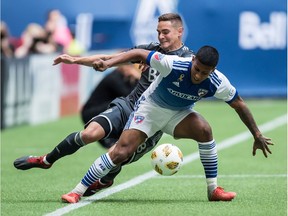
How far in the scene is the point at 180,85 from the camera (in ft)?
31.4

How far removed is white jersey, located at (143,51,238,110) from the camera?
373 inches

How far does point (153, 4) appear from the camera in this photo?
23969 mm

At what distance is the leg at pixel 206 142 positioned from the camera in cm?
986

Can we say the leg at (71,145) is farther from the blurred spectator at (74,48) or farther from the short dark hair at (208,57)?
the blurred spectator at (74,48)

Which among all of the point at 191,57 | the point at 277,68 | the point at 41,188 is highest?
the point at 191,57

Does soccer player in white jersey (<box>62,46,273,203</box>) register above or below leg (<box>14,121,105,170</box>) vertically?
above

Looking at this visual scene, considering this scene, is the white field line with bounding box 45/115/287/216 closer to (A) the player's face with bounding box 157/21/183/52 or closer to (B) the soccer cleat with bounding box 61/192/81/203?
(B) the soccer cleat with bounding box 61/192/81/203

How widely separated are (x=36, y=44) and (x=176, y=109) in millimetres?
12011

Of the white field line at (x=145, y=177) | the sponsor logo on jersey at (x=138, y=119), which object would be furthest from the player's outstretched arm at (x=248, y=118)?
the white field line at (x=145, y=177)

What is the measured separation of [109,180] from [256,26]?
45.2 ft

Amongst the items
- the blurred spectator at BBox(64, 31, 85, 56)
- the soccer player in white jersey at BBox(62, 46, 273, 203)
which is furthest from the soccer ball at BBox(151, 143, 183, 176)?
the blurred spectator at BBox(64, 31, 85, 56)

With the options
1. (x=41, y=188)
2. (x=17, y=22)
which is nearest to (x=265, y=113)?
(x=17, y=22)

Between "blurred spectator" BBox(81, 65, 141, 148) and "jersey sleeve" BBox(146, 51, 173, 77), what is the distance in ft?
15.1

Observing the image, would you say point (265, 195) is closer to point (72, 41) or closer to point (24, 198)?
point (24, 198)
